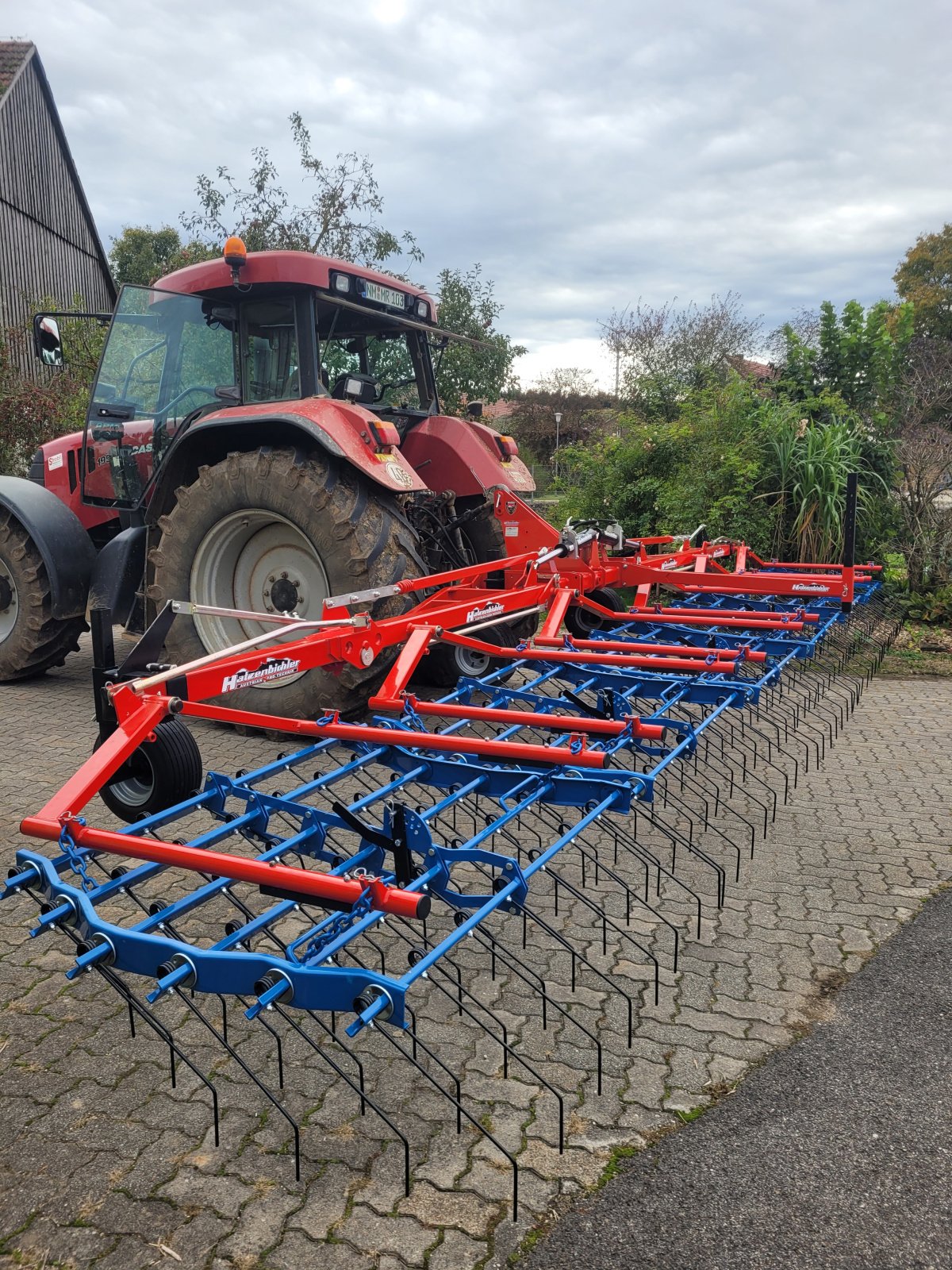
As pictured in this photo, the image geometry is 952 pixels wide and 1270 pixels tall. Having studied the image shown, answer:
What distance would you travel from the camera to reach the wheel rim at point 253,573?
188 inches

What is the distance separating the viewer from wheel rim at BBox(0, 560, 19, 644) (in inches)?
221

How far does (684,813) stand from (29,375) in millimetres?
12667

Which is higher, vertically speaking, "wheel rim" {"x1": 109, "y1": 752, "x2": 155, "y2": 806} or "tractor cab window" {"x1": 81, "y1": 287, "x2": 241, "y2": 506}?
"tractor cab window" {"x1": 81, "y1": 287, "x2": 241, "y2": 506}

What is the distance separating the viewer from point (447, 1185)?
6.31ft

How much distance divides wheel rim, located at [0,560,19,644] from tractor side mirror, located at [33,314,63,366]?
1262 mm

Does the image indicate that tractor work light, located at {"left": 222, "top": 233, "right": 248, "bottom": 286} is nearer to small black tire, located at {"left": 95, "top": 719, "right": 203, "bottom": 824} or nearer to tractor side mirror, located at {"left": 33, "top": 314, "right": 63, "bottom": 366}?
tractor side mirror, located at {"left": 33, "top": 314, "right": 63, "bottom": 366}

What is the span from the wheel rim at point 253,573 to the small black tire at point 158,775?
5.92 ft

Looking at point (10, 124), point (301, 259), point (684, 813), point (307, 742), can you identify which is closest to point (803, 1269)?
point (684, 813)

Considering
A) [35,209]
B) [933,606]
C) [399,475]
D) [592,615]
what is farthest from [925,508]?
[35,209]

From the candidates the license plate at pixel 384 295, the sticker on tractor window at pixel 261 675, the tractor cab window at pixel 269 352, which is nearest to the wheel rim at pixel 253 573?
the tractor cab window at pixel 269 352

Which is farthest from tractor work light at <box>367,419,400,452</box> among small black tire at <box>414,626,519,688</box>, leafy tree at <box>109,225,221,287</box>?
leafy tree at <box>109,225,221,287</box>

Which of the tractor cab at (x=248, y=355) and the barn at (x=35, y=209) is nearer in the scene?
the tractor cab at (x=248, y=355)

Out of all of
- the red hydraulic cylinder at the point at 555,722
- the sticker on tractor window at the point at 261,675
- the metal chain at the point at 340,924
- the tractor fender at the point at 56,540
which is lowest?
the metal chain at the point at 340,924

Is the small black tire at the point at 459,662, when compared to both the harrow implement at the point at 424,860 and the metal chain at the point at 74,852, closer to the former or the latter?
the harrow implement at the point at 424,860
